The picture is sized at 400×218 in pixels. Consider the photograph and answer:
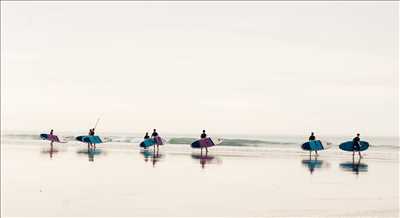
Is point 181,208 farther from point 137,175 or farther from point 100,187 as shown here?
point 137,175

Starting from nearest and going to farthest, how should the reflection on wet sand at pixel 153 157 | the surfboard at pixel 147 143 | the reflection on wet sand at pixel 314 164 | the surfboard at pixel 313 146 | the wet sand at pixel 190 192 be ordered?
the wet sand at pixel 190 192 < the reflection on wet sand at pixel 314 164 < the reflection on wet sand at pixel 153 157 < the surfboard at pixel 313 146 < the surfboard at pixel 147 143

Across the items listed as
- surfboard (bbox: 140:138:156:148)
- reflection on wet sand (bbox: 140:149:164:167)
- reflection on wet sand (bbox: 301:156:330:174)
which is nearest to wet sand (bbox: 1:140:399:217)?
reflection on wet sand (bbox: 301:156:330:174)

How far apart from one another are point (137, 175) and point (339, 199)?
24.7ft

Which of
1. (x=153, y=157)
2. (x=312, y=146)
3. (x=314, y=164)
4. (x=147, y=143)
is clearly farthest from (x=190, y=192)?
(x=147, y=143)

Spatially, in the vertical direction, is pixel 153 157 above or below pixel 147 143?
below

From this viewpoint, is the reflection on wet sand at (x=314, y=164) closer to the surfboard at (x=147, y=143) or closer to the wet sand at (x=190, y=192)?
the wet sand at (x=190, y=192)

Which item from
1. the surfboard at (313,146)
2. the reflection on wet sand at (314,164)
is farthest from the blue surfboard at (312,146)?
the reflection on wet sand at (314,164)

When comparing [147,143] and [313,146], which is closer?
[313,146]

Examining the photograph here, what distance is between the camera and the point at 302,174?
22.3 meters

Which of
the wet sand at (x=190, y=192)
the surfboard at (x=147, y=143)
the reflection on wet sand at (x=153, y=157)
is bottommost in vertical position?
the wet sand at (x=190, y=192)

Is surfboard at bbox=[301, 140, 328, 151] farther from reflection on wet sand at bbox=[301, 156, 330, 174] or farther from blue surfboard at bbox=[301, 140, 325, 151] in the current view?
reflection on wet sand at bbox=[301, 156, 330, 174]

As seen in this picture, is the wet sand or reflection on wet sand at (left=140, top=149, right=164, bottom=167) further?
reflection on wet sand at (left=140, top=149, right=164, bottom=167)

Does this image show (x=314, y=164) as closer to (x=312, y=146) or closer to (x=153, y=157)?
(x=153, y=157)

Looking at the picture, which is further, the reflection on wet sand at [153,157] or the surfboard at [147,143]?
the surfboard at [147,143]
